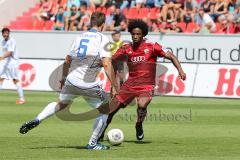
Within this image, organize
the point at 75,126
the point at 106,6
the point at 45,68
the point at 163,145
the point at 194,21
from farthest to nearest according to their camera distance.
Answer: the point at 106,6, the point at 194,21, the point at 45,68, the point at 75,126, the point at 163,145

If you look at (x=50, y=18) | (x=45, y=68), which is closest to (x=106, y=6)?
(x=50, y=18)

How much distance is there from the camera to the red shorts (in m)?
13.2

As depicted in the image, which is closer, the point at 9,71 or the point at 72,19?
the point at 9,71

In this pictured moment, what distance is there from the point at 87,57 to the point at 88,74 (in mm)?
278

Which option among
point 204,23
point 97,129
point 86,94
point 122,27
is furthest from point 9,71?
point 97,129

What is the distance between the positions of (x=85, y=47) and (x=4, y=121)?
5.28m

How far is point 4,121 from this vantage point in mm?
16359

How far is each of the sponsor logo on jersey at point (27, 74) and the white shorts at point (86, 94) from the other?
51.4 ft

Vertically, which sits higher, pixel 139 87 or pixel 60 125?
pixel 139 87

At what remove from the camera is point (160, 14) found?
30.0 metres

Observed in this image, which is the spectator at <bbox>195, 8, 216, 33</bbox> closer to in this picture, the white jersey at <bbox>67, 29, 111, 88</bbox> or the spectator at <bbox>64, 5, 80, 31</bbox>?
the spectator at <bbox>64, 5, 80, 31</bbox>

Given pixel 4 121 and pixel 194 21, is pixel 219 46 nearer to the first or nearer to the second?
pixel 194 21

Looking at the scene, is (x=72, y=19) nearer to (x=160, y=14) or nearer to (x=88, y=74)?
(x=160, y=14)


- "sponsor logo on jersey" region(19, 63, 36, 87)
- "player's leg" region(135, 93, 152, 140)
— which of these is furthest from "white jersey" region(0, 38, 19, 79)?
"player's leg" region(135, 93, 152, 140)
